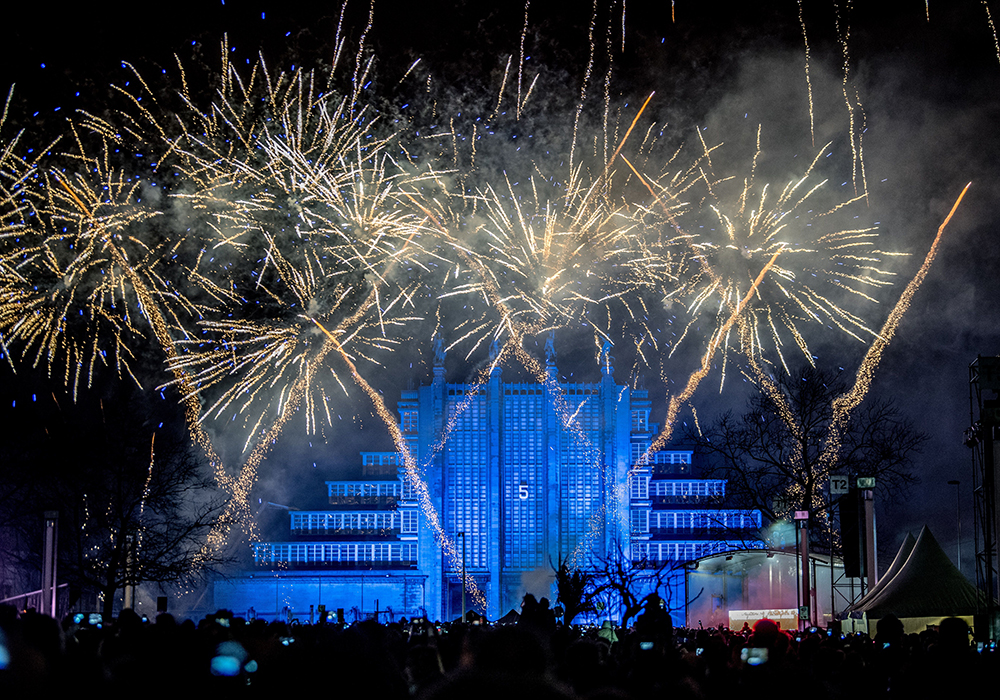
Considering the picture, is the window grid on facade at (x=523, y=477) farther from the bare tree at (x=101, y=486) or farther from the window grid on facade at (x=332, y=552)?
the bare tree at (x=101, y=486)

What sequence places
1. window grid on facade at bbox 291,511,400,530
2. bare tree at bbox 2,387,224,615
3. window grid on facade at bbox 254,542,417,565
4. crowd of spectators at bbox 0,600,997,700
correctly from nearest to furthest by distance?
1. crowd of spectators at bbox 0,600,997,700
2. bare tree at bbox 2,387,224,615
3. window grid on facade at bbox 254,542,417,565
4. window grid on facade at bbox 291,511,400,530

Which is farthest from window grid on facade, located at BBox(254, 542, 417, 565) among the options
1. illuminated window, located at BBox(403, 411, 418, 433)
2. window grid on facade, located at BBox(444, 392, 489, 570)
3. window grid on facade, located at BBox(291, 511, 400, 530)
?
illuminated window, located at BBox(403, 411, 418, 433)

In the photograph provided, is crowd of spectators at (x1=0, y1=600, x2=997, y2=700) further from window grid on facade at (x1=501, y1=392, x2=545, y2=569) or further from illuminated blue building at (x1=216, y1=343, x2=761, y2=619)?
window grid on facade at (x1=501, y1=392, x2=545, y2=569)

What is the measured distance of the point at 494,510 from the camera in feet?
188

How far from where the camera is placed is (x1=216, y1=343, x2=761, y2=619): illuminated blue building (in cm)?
5588

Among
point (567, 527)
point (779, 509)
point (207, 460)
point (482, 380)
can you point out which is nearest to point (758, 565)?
point (779, 509)

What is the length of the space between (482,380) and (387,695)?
176ft

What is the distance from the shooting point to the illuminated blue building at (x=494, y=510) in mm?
55875

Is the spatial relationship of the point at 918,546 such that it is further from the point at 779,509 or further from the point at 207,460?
the point at 207,460

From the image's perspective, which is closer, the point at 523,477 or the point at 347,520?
the point at 523,477

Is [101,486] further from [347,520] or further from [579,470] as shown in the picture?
[579,470]

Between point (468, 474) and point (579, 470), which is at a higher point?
point (579, 470)

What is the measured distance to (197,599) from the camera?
180 feet

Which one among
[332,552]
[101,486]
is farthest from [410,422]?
[101,486]
